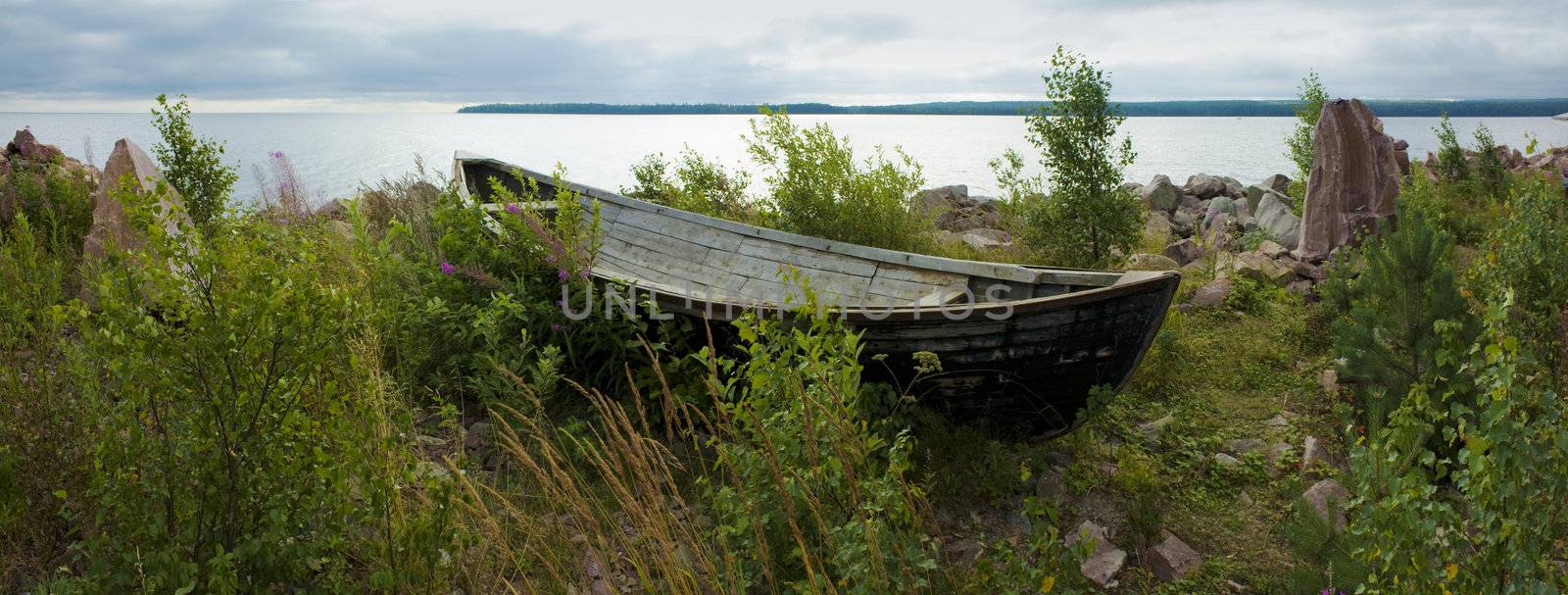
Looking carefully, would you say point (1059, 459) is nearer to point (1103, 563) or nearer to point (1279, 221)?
point (1103, 563)

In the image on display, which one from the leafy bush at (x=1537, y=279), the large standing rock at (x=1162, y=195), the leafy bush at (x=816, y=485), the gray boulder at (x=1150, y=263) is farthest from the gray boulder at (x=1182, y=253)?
the leafy bush at (x=816, y=485)

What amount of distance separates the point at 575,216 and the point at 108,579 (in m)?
3.28

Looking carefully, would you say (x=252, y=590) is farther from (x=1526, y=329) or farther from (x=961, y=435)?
(x=1526, y=329)

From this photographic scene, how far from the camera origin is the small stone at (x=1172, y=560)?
161 inches

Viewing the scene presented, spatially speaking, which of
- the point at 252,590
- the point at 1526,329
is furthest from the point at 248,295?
the point at 1526,329

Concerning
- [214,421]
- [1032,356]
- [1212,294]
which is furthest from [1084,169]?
[214,421]

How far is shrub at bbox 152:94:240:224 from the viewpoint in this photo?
8.54 metres

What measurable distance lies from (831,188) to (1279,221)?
6.06 meters

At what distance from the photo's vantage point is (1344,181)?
1009cm

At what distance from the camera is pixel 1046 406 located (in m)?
5.02

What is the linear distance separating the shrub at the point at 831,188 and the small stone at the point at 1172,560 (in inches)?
208

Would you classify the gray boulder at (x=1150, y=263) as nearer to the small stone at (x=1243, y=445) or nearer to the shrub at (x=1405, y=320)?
the small stone at (x=1243, y=445)

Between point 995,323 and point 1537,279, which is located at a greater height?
point 1537,279

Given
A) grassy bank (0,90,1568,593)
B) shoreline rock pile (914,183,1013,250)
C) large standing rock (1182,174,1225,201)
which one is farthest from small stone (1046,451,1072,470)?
large standing rock (1182,174,1225,201)
